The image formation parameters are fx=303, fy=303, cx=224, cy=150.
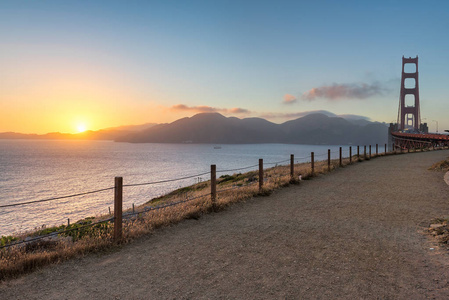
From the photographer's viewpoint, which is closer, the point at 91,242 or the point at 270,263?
the point at 270,263

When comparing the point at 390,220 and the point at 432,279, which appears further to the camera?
the point at 390,220

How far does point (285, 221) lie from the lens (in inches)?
339

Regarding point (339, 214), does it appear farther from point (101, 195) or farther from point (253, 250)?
point (101, 195)

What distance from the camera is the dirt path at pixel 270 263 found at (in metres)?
4.55

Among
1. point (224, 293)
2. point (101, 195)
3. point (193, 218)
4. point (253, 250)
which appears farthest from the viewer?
point (101, 195)

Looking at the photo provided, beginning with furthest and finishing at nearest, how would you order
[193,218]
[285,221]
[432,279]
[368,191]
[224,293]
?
[368,191], [193,218], [285,221], [432,279], [224,293]

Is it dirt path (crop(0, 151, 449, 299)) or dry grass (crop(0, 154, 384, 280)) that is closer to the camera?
dirt path (crop(0, 151, 449, 299))

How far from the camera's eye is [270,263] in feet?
18.2

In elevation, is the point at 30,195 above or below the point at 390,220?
below

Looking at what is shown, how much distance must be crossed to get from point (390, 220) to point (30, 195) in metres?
41.4

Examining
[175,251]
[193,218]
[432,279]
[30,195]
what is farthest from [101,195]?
[432,279]

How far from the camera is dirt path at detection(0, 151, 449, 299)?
4555 mm

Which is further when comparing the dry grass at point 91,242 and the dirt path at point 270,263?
the dry grass at point 91,242

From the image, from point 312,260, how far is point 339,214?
4200 millimetres
